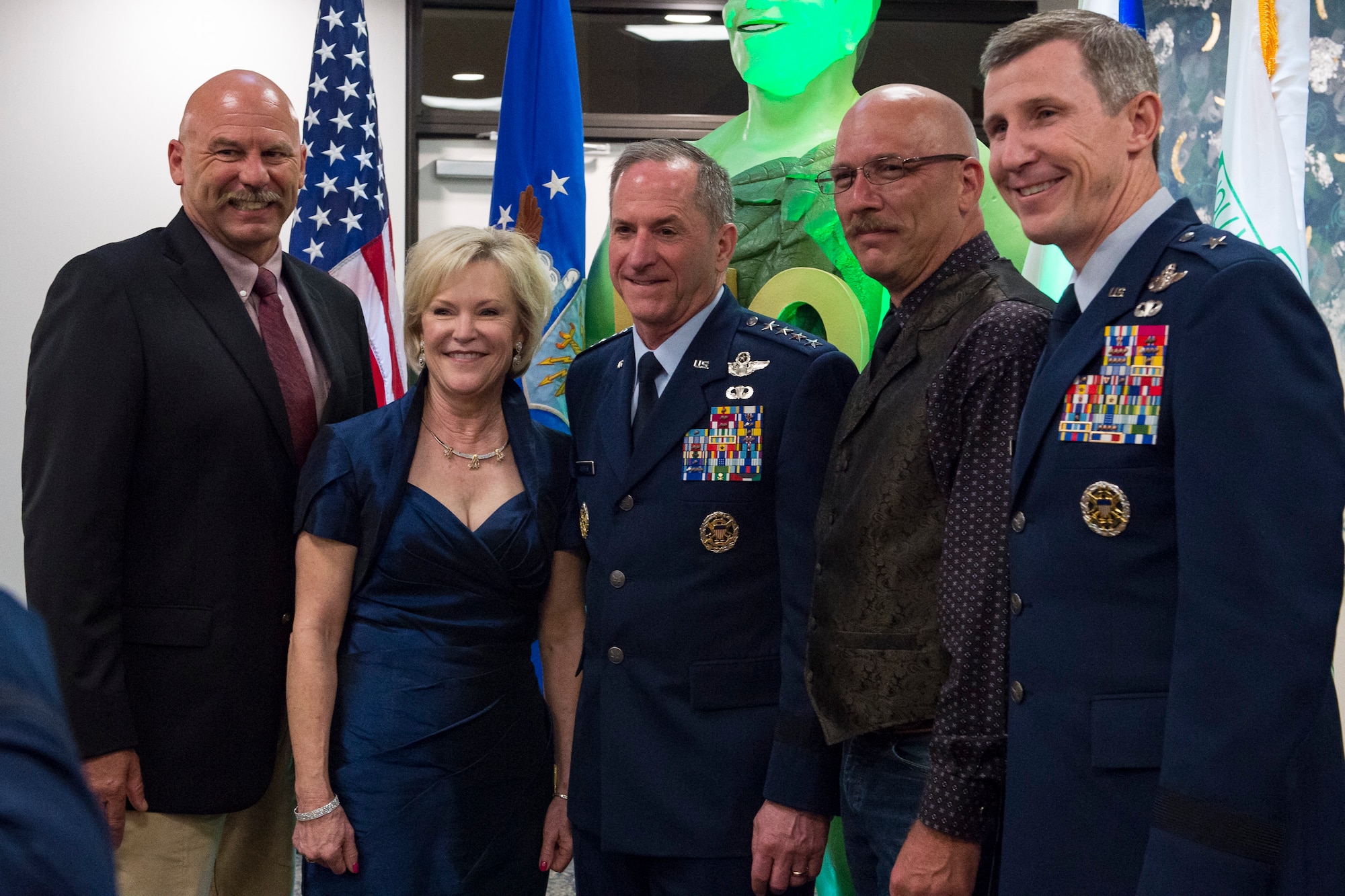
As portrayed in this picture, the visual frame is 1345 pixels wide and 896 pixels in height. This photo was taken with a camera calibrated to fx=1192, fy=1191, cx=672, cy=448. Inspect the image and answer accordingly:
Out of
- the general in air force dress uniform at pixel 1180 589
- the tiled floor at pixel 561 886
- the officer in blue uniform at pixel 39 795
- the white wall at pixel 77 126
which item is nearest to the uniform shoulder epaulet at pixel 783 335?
the general in air force dress uniform at pixel 1180 589

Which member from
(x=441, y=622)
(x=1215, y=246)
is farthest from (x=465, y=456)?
(x=1215, y=246)

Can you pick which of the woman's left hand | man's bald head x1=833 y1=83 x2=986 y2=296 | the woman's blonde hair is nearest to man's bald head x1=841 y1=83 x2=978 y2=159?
man's bald head x1=833 y1=83 x2=986 y2=296

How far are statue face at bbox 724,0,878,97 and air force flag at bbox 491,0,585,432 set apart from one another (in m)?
0.66

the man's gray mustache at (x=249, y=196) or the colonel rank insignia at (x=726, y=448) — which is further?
the man's gray mustache at (x=249, y=196)

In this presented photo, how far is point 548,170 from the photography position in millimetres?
3527

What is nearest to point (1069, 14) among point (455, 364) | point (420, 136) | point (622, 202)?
point (622, 202)

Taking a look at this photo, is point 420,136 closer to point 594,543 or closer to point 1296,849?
point 594,543

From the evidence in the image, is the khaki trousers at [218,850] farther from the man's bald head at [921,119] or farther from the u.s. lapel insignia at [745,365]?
the man's bald head at [921,119]

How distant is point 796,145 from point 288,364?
159 centimetres

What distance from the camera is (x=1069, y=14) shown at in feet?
4.19

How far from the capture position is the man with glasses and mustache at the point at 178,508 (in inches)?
67.3

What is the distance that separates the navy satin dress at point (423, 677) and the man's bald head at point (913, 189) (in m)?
0.65

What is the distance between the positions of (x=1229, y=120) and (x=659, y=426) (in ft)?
5.86

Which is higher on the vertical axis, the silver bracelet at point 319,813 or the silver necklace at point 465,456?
the silver necklace at point 465,456
